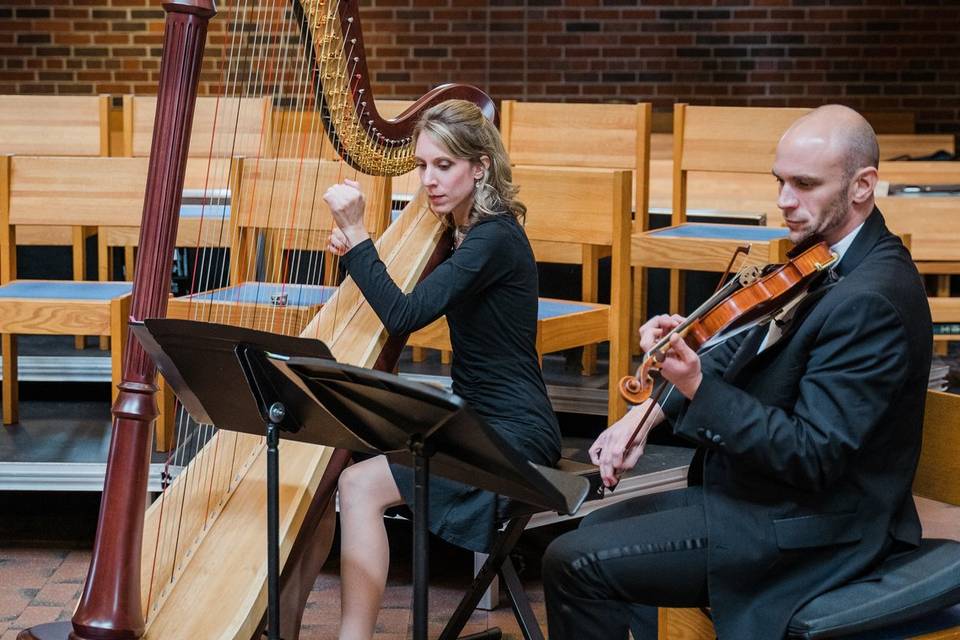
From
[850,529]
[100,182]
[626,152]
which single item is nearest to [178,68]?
[850,529]

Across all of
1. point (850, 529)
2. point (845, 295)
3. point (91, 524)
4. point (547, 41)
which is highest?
point (547, 41)

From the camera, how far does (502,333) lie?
2625mm

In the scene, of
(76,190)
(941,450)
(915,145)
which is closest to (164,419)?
(76,190)

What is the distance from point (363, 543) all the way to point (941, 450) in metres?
1.07

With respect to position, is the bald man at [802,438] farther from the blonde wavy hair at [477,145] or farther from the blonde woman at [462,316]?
the blonde wavy hair at [477,145]

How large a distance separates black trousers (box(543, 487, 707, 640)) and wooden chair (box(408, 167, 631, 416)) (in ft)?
3.70

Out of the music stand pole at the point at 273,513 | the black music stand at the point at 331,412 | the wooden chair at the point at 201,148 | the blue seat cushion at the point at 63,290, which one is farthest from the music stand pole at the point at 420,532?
the wooden chair at the point at 201,148

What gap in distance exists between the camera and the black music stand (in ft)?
5.21

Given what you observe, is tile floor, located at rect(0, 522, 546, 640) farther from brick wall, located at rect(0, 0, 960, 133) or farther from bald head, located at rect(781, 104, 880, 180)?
brick wall, located at rect(0, 0, 960, 133)

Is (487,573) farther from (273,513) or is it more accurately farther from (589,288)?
(589,288)

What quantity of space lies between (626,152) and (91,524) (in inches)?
88.3

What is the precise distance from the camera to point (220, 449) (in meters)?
2.49

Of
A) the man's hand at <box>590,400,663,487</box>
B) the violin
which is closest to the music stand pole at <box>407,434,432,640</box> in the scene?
the violin

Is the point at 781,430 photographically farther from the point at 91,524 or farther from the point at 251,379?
the point at 91,524
